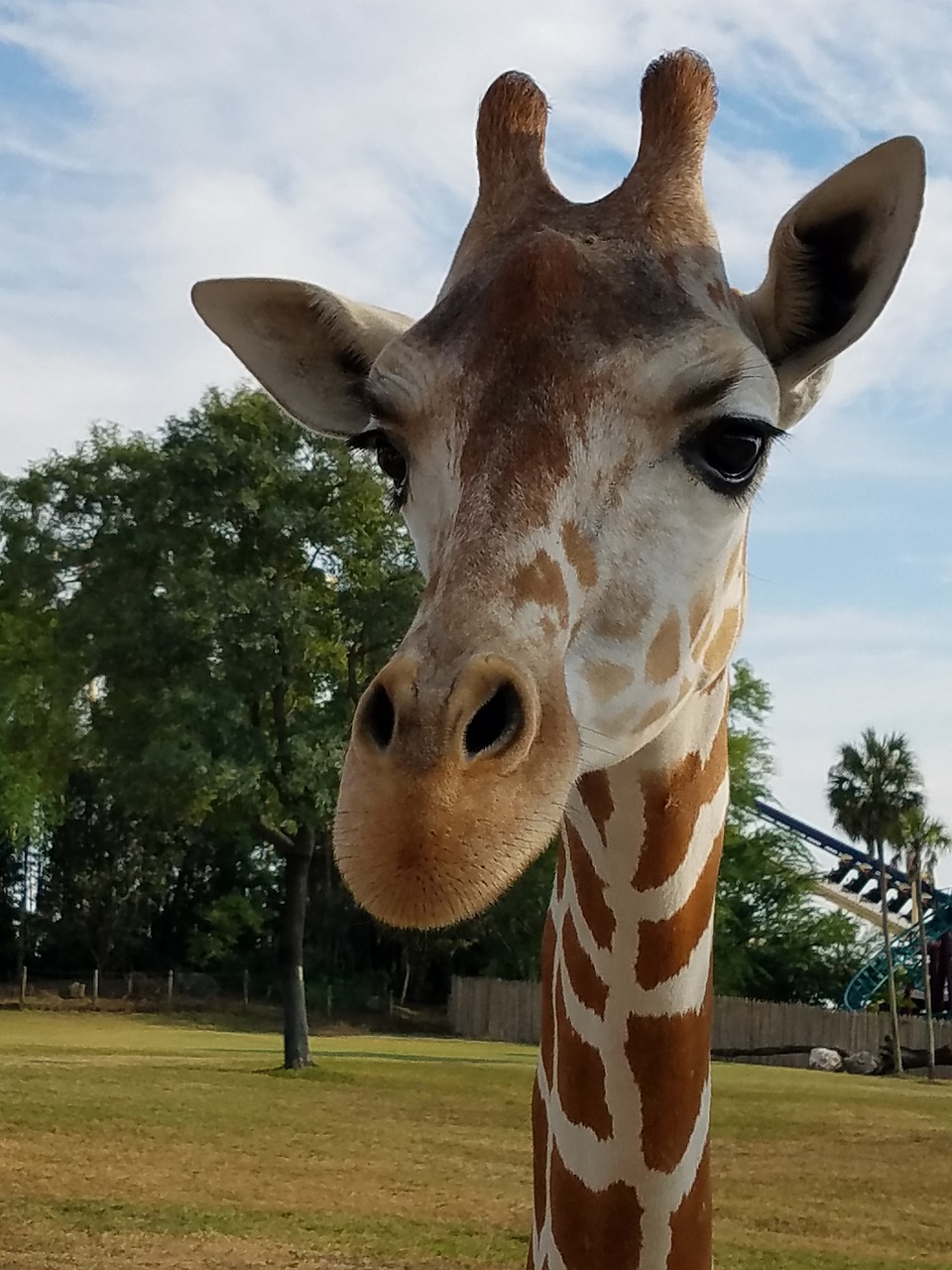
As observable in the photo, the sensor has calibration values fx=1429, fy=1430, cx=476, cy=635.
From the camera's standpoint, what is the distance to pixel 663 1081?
294 centimetres

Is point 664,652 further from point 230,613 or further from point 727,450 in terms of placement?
point 230,613

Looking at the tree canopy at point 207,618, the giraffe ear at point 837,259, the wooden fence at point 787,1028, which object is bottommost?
the wooden fence at point 787,1028

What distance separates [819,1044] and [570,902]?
105ft

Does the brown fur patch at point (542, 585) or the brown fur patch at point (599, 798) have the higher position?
the brown fur patch at point (542, 585)

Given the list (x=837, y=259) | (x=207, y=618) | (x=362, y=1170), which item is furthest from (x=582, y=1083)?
(x=207, y=618)

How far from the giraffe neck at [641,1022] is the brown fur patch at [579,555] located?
568mm

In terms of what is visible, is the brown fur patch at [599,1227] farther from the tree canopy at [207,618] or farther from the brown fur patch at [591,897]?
the tree canopy at [207,618]

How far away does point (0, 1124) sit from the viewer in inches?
498

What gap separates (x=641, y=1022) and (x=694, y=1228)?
1.46 ft

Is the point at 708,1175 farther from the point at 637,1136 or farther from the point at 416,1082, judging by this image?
the point at 416,1082

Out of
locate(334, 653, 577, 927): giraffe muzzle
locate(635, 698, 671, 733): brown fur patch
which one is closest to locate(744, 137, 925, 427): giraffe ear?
locate(635, 698, 671, 733): brown fur patch

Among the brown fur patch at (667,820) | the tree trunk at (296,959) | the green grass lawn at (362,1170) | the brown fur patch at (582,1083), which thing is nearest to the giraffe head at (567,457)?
the brown fur patch at (667,820)

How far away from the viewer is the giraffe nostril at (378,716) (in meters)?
2.02

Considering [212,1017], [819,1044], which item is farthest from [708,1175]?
[212,1017]
